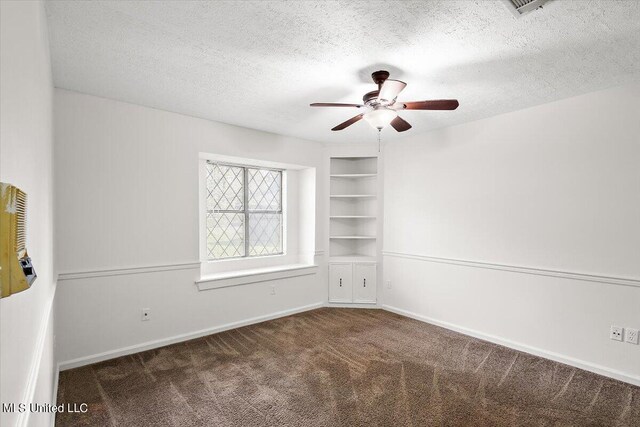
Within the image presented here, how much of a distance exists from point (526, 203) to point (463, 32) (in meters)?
2.04

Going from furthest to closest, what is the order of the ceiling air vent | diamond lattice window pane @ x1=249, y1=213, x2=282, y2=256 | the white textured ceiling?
1. diamond lattice window pane @ x1=249, y1=213, x2=282, y2=256
2. the white textured ceiling
3. the ceiling air vent

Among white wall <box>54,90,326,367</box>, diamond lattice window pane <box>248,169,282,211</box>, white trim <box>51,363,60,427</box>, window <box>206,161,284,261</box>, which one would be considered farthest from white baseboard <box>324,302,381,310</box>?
white trim <box>51,363,60,427</box>

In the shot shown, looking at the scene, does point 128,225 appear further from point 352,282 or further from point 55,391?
point 352,282

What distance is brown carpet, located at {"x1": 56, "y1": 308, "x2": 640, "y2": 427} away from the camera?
7.15 feet

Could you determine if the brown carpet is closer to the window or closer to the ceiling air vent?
the window

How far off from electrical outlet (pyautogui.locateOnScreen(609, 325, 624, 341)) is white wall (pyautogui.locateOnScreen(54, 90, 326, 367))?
3563mm

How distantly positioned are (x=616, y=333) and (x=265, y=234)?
385 centimetres

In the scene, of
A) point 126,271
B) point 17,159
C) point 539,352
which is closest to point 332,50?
point 17,159

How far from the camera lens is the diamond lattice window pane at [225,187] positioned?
4137 millimetres

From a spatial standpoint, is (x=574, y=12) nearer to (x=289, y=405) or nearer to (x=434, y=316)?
(x=289, y=405)

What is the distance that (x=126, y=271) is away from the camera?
3113 millimetres

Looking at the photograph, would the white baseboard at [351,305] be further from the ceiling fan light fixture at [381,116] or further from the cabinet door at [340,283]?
the ceiling fan light fixture at [381,116]

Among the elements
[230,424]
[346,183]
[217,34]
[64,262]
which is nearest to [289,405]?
[230,424]

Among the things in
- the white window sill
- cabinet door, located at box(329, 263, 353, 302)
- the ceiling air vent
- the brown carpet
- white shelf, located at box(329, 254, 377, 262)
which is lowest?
A: the brown carpet
